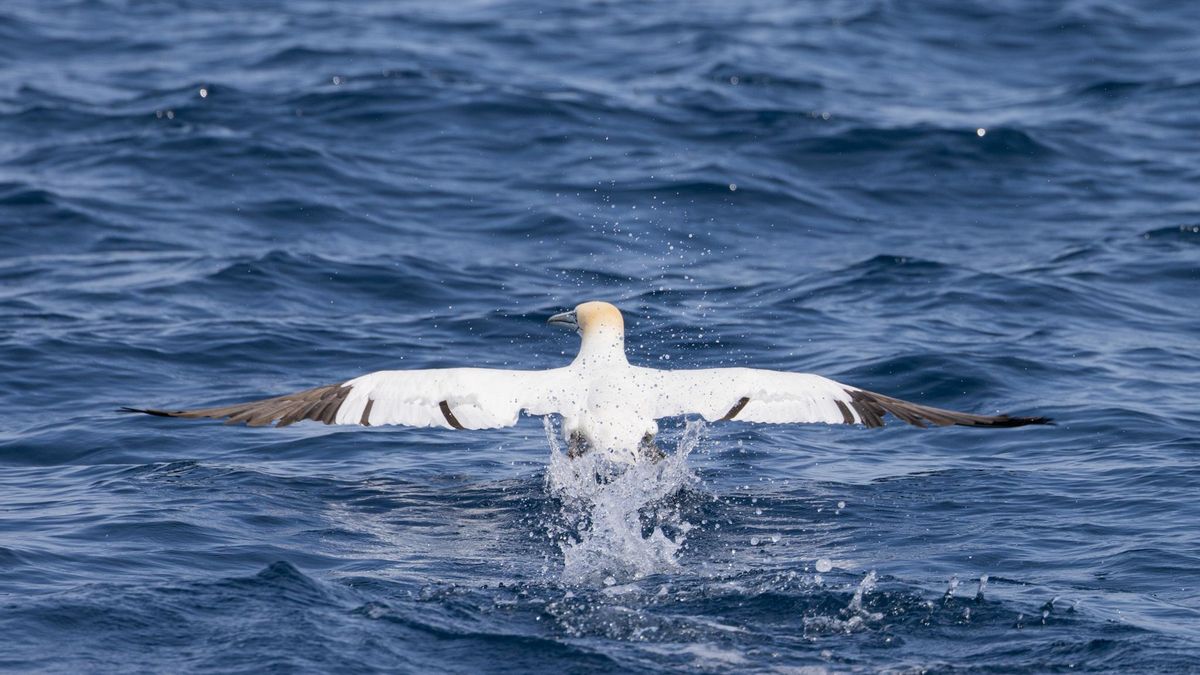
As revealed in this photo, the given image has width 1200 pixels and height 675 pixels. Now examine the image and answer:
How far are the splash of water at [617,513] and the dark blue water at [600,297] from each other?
0.04 metres

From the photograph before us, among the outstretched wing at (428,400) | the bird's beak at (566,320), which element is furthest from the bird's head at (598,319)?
the outstretched wing at (428,400)

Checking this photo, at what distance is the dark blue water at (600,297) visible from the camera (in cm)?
760

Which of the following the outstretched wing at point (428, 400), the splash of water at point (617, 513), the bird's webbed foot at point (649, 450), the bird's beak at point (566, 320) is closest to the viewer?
the splash of water at point (617, 513)

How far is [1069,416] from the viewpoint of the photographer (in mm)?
11469

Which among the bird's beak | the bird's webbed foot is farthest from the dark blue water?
the bird's beak

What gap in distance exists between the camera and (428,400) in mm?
9789

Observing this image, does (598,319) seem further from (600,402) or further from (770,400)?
(770,400)

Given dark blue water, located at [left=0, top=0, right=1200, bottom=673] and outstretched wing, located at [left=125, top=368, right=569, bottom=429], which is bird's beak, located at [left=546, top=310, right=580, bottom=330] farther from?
outstretched wing, located at [left=125, top=368, right=569, bottom=429]

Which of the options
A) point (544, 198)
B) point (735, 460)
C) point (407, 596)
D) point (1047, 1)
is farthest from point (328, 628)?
point (1047, 1)

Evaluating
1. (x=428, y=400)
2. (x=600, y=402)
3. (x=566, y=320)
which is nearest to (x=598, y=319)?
(x=566, y=320)

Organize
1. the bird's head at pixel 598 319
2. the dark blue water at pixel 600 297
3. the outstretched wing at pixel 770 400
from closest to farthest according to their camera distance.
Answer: the dark blue water at pixel 600 297 → the outstretched wing at pixel 770 400 → the bird's head at pixel 598 319

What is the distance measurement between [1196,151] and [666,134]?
Result: 5824mm

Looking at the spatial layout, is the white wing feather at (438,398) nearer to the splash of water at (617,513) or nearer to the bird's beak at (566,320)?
the splash of water at (617,513)

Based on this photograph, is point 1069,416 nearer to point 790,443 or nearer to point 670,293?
point 790,443
